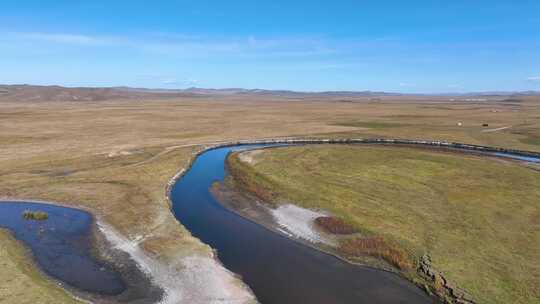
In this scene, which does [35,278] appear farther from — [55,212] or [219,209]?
[219,209]

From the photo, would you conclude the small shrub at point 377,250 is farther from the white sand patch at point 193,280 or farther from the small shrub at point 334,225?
the white sand patch at point 193,280

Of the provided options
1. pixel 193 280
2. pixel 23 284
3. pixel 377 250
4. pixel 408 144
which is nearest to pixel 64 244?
pixel 23 284

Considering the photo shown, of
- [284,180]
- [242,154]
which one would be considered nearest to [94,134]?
[242,154]

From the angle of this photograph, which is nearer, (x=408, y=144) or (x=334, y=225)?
(x=334, y=225)

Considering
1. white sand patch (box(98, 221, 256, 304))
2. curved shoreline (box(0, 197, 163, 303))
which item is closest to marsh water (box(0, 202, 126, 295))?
curved shoreline (box(0, 197, 163, 303))

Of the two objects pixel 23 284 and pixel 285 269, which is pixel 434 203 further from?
pixel 23 284

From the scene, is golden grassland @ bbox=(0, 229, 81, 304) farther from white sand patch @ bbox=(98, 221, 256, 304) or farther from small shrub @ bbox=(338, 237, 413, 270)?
small shrub @ bbox=(338, 237, 413, 270)

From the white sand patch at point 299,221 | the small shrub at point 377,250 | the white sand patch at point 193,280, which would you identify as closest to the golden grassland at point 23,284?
the white sand patch at point 193,280
